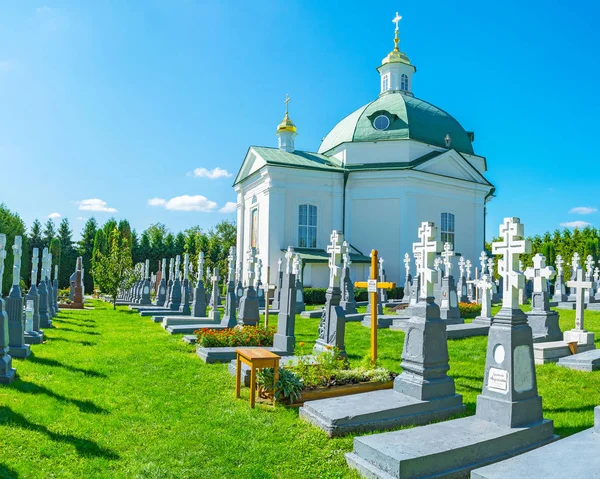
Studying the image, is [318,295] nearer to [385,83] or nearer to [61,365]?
[61,365]

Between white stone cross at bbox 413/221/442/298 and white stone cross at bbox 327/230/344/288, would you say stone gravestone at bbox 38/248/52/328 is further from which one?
white stone cross at bbox 413/221/442/298

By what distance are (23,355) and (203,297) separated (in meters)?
8.94

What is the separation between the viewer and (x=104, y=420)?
6.27 meters

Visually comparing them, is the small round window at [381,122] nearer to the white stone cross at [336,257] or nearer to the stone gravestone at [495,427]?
the white stone cross at [336,257]

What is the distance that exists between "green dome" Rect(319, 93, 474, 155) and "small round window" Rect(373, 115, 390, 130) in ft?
0.42

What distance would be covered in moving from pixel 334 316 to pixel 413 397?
294 cm

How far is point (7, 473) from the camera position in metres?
4.70

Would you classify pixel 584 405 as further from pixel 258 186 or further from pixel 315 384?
pixel 258 186

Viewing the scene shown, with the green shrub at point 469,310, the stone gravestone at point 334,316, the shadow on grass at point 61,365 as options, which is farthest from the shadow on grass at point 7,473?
the green shrub at point 469,310

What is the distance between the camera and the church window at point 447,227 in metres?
32.4

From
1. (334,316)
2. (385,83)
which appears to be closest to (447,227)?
(385,83)

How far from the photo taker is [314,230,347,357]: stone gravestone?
902 centimetres

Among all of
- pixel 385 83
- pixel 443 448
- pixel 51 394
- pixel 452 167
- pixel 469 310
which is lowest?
pixel 51 394

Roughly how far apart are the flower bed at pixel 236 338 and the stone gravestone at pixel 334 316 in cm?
231
